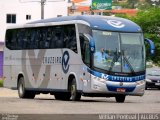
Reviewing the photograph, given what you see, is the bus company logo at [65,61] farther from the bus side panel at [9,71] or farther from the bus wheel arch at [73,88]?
the bus side panel at [9,71]

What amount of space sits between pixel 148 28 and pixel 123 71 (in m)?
47.7

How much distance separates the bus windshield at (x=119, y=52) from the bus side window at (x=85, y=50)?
0.33 meters

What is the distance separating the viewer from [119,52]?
95.7ft

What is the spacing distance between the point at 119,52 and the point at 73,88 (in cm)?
256

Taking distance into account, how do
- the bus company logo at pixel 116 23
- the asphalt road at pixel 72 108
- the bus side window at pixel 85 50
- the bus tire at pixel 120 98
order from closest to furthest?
the asphalt road at pixel 72 108 → the bus side window at pixel 85 50 → the bus company logo at pixel 116 23 → the bus tire at pixel 120 98

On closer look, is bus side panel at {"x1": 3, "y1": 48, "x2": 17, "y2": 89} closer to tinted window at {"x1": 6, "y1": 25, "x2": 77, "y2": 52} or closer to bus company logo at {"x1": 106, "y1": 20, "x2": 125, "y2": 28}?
tinted window at {"x1": 6, "y1": 25, "x2": 77, "y2": 52}

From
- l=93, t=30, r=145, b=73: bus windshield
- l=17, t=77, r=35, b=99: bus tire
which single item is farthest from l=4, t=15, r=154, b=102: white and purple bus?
l=17, t=77, r=35, b=99: bus tire

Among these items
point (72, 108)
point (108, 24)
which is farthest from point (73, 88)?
point (72, 108)

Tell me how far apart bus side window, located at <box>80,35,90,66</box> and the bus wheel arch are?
135 cm

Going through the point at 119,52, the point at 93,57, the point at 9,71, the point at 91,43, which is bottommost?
the point at 9,71

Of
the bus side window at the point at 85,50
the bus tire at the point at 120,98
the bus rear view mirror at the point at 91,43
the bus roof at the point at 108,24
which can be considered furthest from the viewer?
the bus tire at the point at 120,98

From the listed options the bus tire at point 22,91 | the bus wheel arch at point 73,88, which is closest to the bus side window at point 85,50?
the bus wheel arch at point 73,88

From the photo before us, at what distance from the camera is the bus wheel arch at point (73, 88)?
29.9 meters

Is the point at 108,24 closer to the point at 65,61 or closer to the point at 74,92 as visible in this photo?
the point at 65,61
